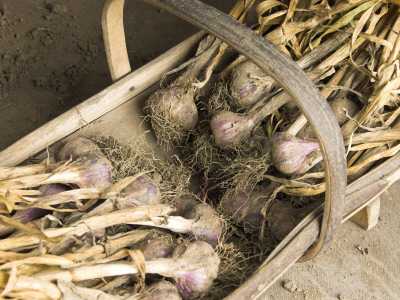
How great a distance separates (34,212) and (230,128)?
24.5 inches

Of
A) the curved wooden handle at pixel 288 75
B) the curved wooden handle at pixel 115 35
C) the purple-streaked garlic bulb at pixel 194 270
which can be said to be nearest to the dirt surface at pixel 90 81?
the purple-streaked garlic bulb at pixel 194 270

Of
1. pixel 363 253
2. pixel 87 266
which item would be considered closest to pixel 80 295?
pixel 87 266

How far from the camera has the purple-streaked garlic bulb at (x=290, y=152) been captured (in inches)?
48.4

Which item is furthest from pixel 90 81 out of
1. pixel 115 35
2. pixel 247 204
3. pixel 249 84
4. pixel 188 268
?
pixel 188 268

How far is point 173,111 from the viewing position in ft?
4.46

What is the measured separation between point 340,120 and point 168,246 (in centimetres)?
71

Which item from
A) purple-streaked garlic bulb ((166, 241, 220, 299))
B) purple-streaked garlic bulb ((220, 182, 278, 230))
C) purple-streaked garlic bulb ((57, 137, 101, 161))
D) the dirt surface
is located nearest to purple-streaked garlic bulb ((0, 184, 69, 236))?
purple-streaked garlic bulb ((57, 137, 101, 161))

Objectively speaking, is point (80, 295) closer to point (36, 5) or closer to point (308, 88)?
point (308, 88)

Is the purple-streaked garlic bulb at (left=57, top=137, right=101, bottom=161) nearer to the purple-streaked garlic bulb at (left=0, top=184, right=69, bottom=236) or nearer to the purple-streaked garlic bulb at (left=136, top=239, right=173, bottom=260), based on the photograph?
the purple-streaked garlic bulb at (left=0, top=184, right=69, bottom=236)

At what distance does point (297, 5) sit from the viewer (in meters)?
1.48

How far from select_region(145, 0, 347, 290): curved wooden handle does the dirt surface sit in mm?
594

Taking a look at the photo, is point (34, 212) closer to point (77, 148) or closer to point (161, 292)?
point (77, 148)

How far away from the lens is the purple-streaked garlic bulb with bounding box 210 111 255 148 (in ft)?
4.33

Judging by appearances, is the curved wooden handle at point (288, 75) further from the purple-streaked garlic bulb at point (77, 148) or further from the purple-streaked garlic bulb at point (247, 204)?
the purple-streaked garlic bulb at point (77, 148)
